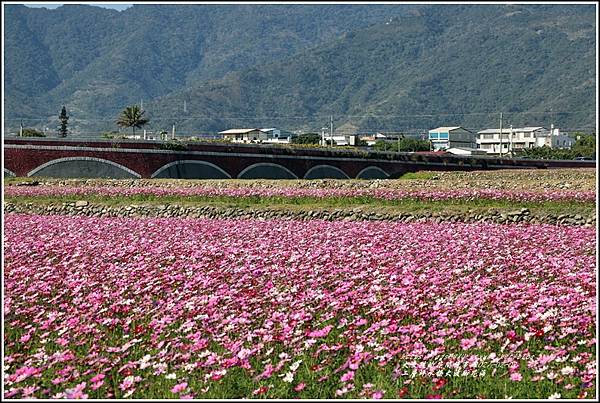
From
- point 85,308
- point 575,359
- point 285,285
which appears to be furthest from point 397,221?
point 575,359

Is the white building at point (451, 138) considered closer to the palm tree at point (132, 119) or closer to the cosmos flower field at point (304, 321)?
the palm tree at point (132, 119)

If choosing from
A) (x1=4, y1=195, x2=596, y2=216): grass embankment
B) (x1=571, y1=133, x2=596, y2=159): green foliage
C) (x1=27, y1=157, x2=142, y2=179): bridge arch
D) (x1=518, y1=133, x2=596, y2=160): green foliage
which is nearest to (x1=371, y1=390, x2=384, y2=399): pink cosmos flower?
(x1=4, y1=195, x2=596, y2=216): grass embankment

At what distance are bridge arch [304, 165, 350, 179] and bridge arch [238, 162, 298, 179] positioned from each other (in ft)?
6.56

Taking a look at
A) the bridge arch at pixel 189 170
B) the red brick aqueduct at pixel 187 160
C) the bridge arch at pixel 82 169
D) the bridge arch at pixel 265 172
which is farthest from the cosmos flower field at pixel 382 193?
the bridge arch at pixel 265 172

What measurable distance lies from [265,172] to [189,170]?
8104mm

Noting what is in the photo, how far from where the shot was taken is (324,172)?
69.7m

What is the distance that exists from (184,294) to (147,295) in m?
0.52

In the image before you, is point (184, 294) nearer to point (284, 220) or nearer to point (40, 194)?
point (284, 220)

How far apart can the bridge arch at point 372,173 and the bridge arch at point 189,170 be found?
16.6 metres

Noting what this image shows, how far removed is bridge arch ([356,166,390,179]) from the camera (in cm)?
7319

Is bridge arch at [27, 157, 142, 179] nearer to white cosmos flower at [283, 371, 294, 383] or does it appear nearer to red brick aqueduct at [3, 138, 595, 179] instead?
red brick aqueduct at [3, 138, 595, 179]

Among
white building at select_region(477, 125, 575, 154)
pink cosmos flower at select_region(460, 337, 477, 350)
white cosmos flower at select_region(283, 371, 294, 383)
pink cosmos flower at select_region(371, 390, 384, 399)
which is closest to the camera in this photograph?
pink cosmos flower at select_region(371, 390, 384, 399)

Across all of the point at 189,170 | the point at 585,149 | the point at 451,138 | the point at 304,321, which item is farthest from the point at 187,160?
the point at 451,138

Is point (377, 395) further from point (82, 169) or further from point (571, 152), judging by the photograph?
point (571, 152)
